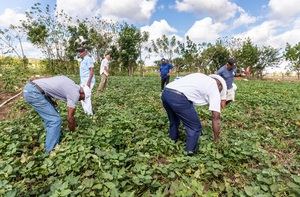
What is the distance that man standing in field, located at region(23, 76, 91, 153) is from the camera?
5.77 meters

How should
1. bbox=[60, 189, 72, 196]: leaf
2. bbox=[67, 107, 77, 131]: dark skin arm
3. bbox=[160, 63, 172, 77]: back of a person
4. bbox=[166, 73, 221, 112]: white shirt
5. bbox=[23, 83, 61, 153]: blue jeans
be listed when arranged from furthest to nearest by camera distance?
bbox=[160, 63, 172, 77]: back of a person < bbox=[67, 107, 77, 131]: dark skin arm < bbox=[23, 83, 61, 153]: blue jeans < bbox=[166, 73, 221, 112]: white shirt < bbox=[60, 189, 72, 196]: leaf

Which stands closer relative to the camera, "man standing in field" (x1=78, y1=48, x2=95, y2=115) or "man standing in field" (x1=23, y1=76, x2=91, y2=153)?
"man standing in field" (x1=23, y1=76, x2=91, y2=153)

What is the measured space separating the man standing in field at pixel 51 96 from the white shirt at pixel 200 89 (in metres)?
1.68

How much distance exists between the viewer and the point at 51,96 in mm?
5922

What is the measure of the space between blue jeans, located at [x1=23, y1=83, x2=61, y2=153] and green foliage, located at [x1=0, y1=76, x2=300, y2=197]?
241mm

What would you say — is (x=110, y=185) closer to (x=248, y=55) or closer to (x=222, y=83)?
(x=222, y=83)

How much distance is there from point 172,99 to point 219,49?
49.1 m

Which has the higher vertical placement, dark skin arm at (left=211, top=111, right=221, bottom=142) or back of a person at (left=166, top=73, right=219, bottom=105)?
back of a person at (left=166, top=73, right=219, bottom=105)

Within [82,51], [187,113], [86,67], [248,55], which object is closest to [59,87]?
[187,113]

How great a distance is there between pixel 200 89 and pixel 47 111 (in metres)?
2.63

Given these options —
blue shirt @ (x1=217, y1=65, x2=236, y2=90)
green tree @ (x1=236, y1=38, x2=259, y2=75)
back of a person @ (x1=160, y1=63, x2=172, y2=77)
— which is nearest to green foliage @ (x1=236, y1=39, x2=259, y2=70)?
green tree @ (x1=236, y1=38, x2=259, y2=75)

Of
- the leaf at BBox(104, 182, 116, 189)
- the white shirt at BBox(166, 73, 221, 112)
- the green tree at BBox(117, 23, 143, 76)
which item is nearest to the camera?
the leaf at BBox(104, 182, 116, 189)

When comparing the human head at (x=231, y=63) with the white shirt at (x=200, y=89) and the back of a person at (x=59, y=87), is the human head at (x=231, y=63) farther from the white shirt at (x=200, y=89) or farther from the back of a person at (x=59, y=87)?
the back of a person at (x=59, y=87)

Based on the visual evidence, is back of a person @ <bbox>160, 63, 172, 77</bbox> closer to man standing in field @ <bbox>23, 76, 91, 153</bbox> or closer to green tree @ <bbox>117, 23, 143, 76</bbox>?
man standing in field @ <bbox>23, 76, 91, 153</bbox>
